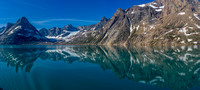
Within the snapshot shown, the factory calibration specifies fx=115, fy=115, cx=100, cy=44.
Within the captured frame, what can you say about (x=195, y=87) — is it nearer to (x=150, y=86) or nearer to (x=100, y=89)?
(x=150, y=86)

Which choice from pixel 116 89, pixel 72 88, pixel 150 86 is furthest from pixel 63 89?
pixel 150 86

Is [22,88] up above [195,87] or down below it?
above

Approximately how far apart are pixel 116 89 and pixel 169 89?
9657 mm

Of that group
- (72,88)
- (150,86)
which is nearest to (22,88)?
(72,88)

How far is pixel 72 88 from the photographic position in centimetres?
2073

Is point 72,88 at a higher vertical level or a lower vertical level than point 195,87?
higher

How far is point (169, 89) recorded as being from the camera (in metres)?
20.8

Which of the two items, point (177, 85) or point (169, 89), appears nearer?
point (169, 89)

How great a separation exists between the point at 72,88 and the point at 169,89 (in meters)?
17.5

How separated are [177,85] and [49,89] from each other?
24.3 meters

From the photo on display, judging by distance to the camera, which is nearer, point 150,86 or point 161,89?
point 161,89

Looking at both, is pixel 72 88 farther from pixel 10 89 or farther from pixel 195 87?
pixel 195 87

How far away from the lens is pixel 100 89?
20.3 meters

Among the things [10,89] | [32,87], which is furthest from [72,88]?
[10,89]
